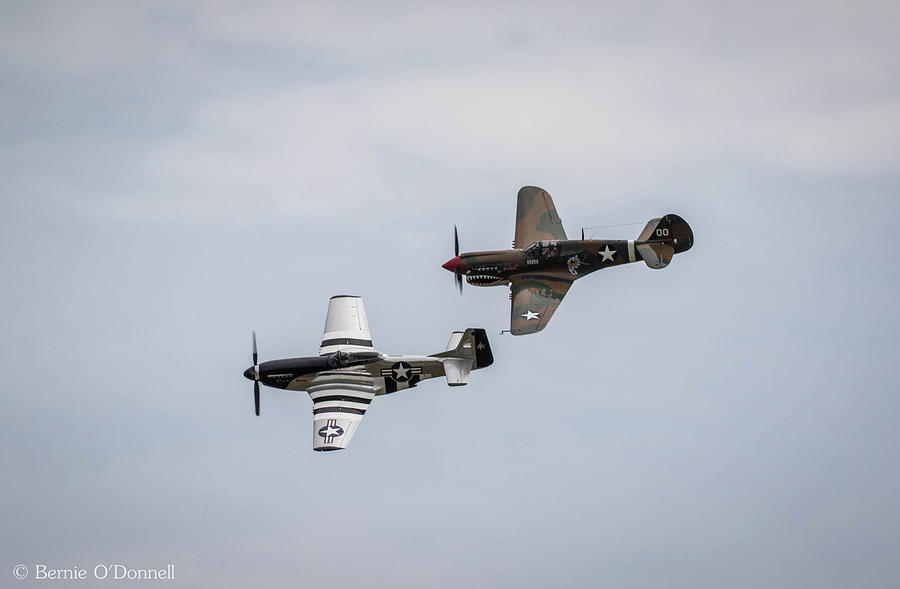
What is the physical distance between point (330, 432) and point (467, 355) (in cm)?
657

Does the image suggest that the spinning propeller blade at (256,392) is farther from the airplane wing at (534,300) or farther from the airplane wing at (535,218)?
the airplane wing at (535,218)

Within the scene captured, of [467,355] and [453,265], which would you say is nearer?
[467,355]

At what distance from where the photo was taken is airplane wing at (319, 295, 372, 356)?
63906 millimetres

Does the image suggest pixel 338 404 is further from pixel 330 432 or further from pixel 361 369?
pixel 361 369

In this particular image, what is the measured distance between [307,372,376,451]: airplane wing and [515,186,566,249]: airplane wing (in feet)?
36.2

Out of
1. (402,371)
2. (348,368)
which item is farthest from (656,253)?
(348,368)

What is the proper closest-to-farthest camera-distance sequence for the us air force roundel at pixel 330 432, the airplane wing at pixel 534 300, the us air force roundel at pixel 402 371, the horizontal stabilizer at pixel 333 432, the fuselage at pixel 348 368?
the horizontal stabilizer at pixel 333 432
the us air force roundel at pixel 330 432
the fuselage at pixel 348 368
the us air force roundel at pixel 402 371
the airplane wing at pixel 534 300

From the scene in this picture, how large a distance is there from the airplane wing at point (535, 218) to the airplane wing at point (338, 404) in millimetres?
11041

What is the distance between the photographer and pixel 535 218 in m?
70.3

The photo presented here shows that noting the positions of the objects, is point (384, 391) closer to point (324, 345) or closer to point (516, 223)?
point (324, 345)

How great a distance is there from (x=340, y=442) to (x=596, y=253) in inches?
591

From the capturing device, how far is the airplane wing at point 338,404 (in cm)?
6009

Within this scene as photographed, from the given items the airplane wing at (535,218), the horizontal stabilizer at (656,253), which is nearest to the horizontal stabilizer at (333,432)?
the airplane wing at (535,218)

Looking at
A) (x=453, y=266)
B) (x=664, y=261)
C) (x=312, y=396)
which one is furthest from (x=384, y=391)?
(x=664, y=261)
